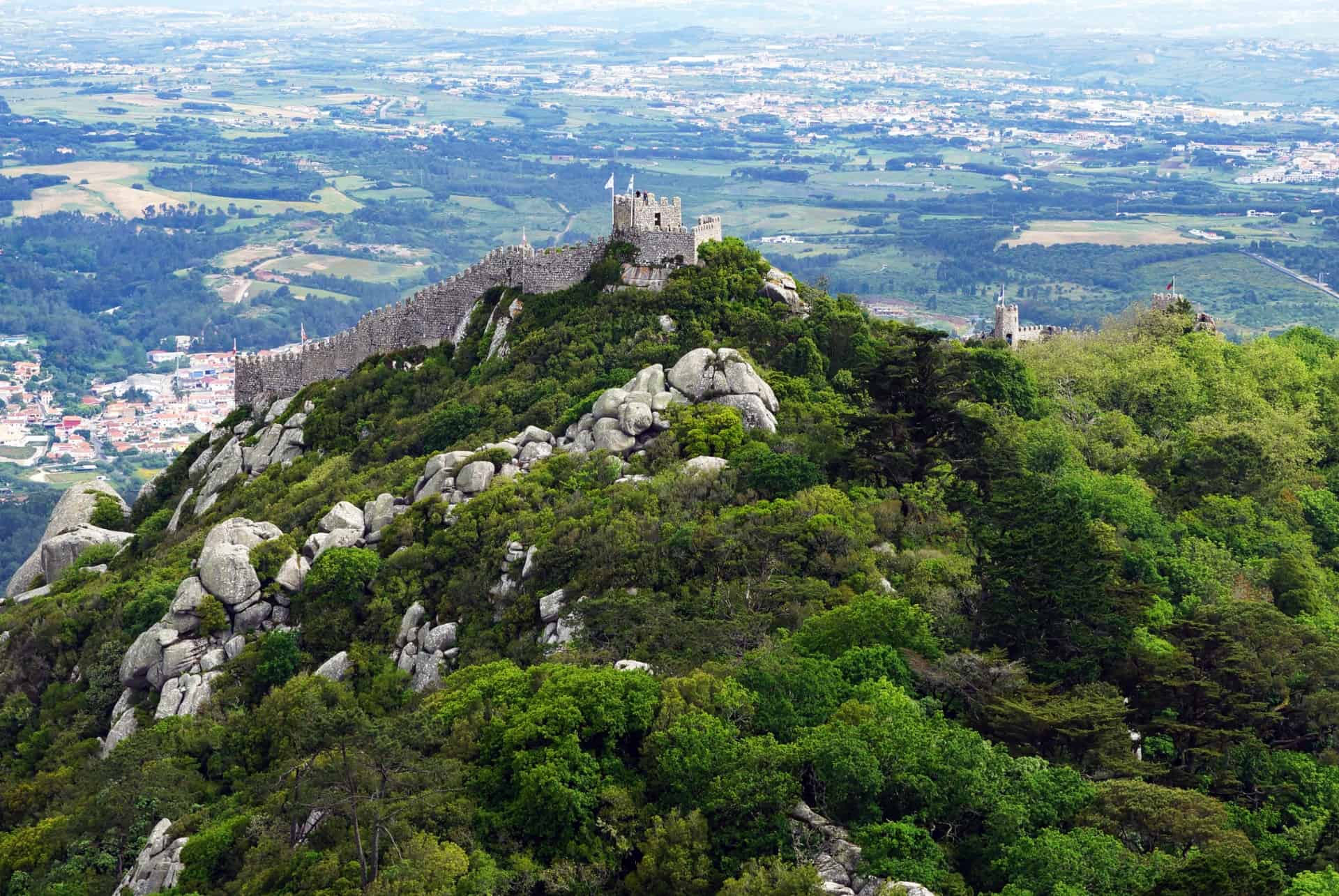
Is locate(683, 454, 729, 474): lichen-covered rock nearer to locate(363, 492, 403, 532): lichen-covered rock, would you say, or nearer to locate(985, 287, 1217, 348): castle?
locate(363, 492, 403, 532): lichen-covered rock

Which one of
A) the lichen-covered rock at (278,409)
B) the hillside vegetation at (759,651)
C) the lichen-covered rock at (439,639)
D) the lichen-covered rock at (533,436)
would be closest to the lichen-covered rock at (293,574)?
the hillside vegetation at (759,651)

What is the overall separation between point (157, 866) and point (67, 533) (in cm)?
3885

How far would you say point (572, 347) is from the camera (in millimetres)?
63875

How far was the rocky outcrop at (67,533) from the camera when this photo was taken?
71.6m

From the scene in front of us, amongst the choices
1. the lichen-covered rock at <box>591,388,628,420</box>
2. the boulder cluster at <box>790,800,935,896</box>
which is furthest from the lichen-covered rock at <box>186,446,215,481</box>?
the boulder cluster at <box>790,800,935,896</box>

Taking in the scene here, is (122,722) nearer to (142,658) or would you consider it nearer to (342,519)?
(142,658)

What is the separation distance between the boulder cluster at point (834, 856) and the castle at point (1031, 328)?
49506 millimetres

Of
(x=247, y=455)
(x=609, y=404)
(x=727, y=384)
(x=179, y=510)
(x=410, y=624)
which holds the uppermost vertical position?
(x=727, y=384)

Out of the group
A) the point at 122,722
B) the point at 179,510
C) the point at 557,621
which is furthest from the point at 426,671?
the point at 179,510

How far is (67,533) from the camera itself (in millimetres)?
74438

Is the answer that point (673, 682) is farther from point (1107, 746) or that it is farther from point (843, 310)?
point (843, 310)

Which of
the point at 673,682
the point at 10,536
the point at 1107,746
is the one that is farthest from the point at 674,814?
the point at 10,536

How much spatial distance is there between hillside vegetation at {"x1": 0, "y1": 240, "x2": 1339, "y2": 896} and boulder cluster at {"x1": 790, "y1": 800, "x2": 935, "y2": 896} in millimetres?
178

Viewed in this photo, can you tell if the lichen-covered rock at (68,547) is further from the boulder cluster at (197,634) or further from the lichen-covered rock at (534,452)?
the lichen-covered rock at (534,452)
